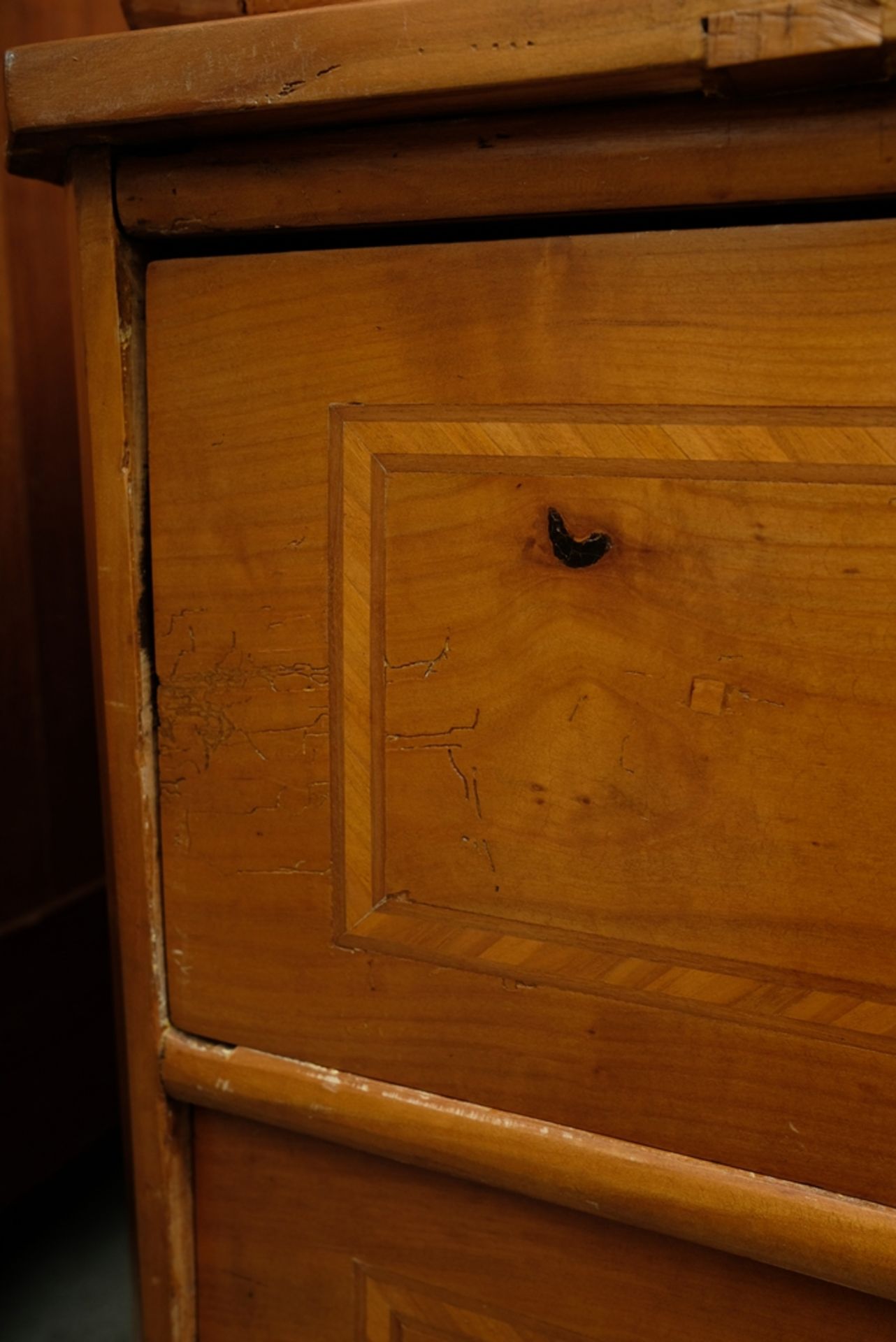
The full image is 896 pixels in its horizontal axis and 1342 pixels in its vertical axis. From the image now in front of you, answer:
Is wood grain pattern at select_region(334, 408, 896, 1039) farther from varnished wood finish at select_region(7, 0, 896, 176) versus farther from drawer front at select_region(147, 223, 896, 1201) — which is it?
varnished wood finish at select_region(7, 0, 896, 176)

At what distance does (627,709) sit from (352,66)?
27 centimetres

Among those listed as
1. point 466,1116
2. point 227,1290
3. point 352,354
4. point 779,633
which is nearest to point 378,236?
point 352,354

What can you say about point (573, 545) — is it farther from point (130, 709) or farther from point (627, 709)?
point (130, 709)

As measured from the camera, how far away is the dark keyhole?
16.6 inches

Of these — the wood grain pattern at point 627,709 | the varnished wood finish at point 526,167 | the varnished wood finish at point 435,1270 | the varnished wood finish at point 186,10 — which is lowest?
the varnished wood finish at point 435,1270

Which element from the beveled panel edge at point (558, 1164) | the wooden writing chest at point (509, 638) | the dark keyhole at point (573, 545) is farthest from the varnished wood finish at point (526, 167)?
the beveled panel edge at point (558, 1164)

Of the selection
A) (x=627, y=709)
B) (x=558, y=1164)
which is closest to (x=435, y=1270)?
(x=558, y=1164)

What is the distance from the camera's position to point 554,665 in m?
0.44

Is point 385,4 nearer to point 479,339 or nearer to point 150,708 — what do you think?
point 479,339

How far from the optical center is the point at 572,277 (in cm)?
40

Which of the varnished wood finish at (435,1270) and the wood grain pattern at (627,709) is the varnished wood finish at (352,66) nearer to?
the wood grain pattern at (627,709)

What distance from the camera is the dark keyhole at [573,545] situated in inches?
16.6

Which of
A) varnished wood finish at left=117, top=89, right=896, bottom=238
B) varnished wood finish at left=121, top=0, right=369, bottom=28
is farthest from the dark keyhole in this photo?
varnished wood finish at left=121, top=0, right=369, bottom=28

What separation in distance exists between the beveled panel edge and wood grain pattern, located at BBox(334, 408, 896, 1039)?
0.24 ft
